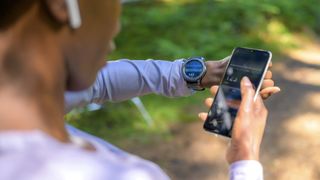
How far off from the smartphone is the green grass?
2.14 meters

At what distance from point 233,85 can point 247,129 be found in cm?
A: 20

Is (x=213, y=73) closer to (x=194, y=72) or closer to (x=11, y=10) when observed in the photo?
(x=194, y=72)

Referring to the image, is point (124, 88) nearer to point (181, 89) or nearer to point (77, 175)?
point (181, 89)

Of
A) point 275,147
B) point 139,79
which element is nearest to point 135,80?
point 139,79

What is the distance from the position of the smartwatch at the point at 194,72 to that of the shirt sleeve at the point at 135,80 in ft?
0.04

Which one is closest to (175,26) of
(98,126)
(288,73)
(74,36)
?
(288,73)

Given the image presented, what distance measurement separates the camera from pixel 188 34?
4574mm

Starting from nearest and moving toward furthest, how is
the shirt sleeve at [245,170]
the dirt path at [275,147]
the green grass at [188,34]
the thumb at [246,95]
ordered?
1. the shirt sleeve at [245,170]
2. the thumb at [246,95]
3. the dirt path at [275,147]
4. the green grass at [188,34]

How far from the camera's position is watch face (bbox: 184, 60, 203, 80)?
138cm

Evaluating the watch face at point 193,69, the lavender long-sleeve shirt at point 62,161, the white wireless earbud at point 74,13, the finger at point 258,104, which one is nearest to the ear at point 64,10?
the white wireless earbud at point 74,13

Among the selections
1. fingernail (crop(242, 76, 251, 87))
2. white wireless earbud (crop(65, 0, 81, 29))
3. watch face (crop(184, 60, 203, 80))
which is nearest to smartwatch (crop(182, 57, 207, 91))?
watch face (crop(184, 60, 203, 80))

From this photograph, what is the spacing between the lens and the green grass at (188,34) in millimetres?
3581

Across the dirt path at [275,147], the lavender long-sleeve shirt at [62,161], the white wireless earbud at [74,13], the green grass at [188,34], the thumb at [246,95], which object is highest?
the white wireless earbud at [74,13]

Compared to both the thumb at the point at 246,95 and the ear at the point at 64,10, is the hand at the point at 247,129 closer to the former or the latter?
the thumb at the point at 246,95
